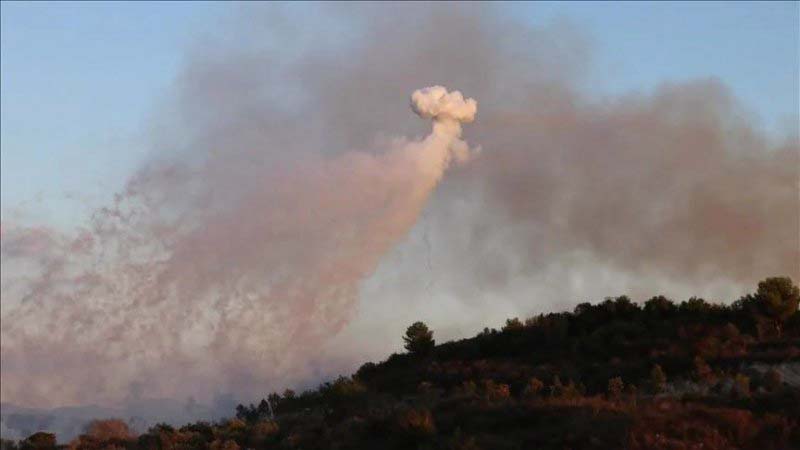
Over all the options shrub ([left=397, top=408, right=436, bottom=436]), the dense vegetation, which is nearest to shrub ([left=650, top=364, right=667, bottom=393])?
the dense vegetation

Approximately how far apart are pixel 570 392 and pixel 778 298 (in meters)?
17.0

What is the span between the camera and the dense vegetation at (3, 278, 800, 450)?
95.2ft

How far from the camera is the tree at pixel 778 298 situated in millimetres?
48375

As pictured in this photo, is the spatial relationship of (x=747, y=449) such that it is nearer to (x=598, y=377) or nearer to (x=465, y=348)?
(x=598, y=377)

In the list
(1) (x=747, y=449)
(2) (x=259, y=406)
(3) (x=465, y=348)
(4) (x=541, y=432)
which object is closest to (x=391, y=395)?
(3) (x=465, y=348)

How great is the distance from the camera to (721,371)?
1537 inches

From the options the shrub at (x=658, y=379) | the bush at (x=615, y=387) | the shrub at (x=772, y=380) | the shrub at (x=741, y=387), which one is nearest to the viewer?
the shrub at (x=741, y=387)

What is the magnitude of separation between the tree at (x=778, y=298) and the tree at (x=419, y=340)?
16.5 m

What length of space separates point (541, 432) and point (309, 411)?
1626 centimetres

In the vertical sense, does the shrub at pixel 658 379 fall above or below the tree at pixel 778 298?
below

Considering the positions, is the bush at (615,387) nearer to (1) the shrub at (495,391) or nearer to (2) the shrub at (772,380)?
(1) the shrub at (495,391)

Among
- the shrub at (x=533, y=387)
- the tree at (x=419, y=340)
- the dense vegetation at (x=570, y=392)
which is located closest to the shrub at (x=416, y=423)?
the dense vegetation at (x=570, y=392)

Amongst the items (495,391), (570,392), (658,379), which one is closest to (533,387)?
(495,391)

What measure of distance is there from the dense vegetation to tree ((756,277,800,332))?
7 centimetres
